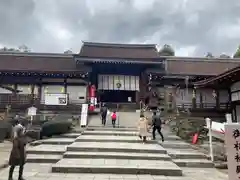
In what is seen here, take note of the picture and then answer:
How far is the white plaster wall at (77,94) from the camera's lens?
25.5 m

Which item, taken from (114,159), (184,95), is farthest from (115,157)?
(184,95)

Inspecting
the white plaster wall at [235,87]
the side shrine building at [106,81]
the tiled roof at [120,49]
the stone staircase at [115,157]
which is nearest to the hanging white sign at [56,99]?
the side shrine building at [106,81]

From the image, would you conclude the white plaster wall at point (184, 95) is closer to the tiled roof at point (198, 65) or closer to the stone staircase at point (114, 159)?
the tiled roof at point (198, 65)

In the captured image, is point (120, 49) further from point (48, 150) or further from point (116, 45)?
point (48, 150)

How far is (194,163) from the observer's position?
9.95 m

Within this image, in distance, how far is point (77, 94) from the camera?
A: 83.8ft

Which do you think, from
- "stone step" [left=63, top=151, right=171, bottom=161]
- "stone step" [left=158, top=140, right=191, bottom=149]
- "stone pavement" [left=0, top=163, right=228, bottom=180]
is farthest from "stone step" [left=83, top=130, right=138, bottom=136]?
"stone pavement" [left=0, top=163, right=228, bottom=180]

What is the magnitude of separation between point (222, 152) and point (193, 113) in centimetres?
1069

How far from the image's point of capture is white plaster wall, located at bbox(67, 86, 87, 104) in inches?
1004

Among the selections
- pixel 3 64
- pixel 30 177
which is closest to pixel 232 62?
pixel 3 64

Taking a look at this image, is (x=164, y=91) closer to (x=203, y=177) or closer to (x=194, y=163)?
(x=194, y=163)

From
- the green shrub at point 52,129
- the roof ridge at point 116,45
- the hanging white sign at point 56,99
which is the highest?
the roof ridge at point 116,45

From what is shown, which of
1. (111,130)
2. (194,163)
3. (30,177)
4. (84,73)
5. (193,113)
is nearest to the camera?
(30,177)

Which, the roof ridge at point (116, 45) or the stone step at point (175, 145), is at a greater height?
the roof ridge at point (116, 45)
